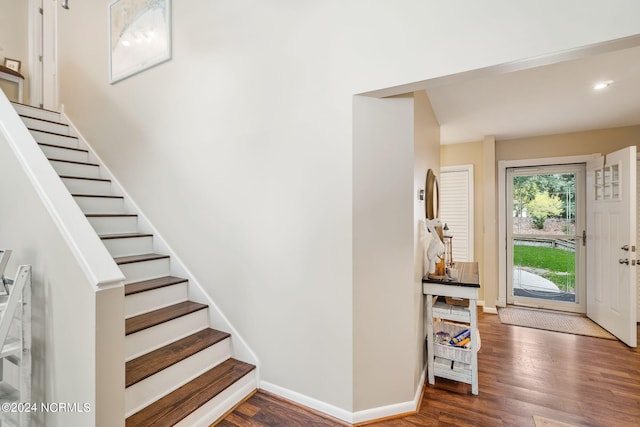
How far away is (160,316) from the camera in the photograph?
7.25 feet

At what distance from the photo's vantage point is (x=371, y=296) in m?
1.95

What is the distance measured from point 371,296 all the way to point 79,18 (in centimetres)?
472

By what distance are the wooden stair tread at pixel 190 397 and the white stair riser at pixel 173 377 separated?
0.10ft

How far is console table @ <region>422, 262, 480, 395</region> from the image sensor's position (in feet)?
7.30

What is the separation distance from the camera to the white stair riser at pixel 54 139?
10.5 feet

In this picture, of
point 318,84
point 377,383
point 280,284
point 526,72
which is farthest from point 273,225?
point 526,72

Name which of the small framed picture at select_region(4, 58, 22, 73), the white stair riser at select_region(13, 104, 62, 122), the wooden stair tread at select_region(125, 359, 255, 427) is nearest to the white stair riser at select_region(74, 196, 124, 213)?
the white stair riser at select_region(13, 104, 62, 122)

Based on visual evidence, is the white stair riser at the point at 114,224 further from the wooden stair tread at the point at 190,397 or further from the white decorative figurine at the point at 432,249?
the white decorative figurine at the point at 432,249

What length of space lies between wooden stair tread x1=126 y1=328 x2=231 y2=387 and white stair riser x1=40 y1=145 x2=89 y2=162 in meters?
2.52

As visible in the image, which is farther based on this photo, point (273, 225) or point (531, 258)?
point (531, 258)

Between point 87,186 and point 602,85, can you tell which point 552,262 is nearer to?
point 602,85

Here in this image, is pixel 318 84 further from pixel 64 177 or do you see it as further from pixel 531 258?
pixel 531 258

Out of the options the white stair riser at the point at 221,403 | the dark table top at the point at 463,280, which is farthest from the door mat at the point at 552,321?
the white stair riser at the point at 221,403

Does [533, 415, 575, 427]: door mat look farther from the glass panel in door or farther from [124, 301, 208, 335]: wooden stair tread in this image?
the glass panel in door
